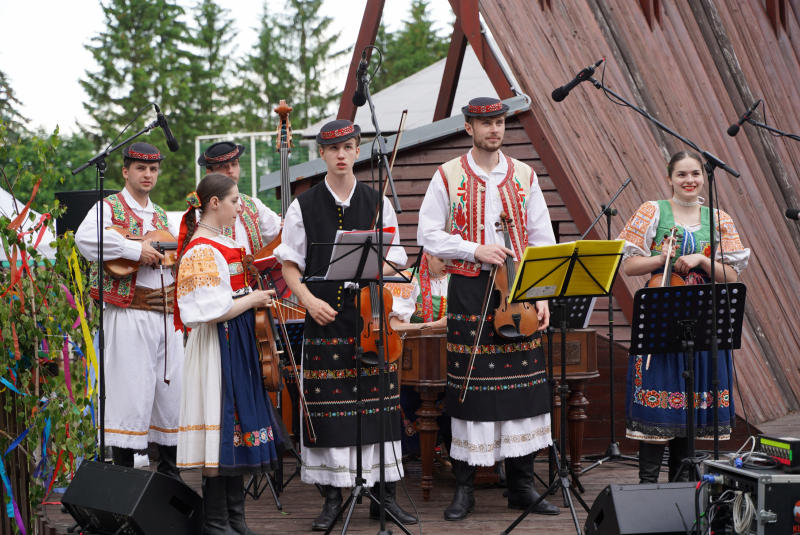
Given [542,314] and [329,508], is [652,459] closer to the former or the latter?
[542,314]

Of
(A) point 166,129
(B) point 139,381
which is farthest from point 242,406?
(A) point 166,129

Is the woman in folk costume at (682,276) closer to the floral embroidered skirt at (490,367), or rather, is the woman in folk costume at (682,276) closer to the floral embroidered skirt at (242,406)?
the floral embroidered skirt at (490,367)

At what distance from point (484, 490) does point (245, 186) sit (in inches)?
856

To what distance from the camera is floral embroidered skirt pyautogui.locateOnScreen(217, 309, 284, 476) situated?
13.5 ft

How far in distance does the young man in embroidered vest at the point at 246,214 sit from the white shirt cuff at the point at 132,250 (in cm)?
56

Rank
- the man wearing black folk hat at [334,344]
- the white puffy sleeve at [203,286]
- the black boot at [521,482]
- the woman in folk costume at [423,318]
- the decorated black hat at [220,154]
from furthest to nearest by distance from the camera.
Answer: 1. the woman in folk costume at [423,318]
2. the decorated black hat at [220,154]
3. the black boot at [521,482]
4. the man wearing black folk hat at [334,344]
5. the white puffy sleeve at [203,286]

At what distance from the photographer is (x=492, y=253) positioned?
441cm

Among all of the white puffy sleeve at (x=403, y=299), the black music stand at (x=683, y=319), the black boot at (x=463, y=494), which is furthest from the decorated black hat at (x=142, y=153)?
the black music stand at (x=683, y=319)

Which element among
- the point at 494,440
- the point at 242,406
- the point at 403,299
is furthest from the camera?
the point at 403,299

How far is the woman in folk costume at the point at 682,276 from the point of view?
15.8 feet

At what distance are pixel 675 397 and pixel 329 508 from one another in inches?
83.1

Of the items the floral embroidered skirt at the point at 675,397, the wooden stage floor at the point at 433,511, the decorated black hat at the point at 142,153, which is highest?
the decorated black hat at the point at 142,153

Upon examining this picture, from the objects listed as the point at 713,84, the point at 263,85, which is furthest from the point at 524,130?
the point at 263,85

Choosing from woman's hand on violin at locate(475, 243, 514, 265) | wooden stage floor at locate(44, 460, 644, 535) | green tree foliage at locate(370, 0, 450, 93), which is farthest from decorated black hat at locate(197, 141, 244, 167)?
green tree foliage at locate(370, 0, 450, 93)
